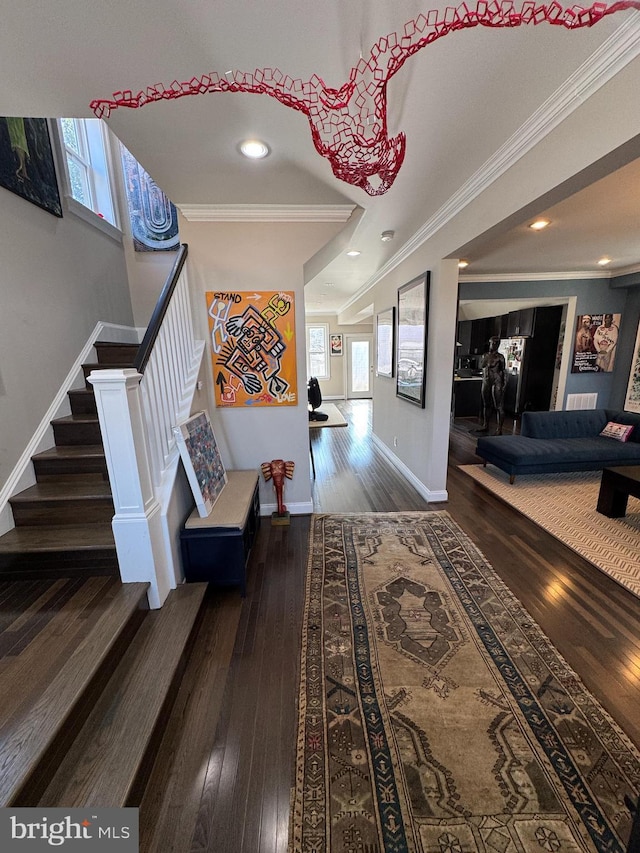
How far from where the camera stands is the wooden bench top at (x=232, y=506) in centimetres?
207

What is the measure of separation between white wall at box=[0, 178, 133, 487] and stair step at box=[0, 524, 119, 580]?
1.66ft

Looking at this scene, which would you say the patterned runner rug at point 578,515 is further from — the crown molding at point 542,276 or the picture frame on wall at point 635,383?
the crown molding at point 542,276

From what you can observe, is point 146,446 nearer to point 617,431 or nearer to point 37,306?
point 37,306

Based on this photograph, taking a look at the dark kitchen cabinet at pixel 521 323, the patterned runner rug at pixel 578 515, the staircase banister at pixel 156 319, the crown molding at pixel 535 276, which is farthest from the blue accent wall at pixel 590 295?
the staircase banister at pixel 156 319

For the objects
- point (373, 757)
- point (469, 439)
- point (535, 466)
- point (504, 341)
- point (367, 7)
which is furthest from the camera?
point (504, 341)

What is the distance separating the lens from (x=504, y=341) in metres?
7.07

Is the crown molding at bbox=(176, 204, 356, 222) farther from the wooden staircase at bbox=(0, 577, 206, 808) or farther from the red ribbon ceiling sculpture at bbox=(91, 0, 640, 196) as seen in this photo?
the wooden staircase at bbox=(0, 577, 206, 808)

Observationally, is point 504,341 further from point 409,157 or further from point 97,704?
point 97,704

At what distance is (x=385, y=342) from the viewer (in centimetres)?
482

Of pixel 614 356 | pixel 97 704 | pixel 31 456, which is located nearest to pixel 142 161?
pixel 31 456

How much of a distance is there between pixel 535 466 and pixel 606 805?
312cm

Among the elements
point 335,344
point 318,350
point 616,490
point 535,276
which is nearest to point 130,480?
point 616,490

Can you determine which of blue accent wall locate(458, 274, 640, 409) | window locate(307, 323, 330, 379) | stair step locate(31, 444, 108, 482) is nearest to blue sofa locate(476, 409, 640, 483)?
blue accent wall locate(458, 274, 640, 409)

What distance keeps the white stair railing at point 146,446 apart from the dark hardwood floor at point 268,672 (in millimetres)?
519
